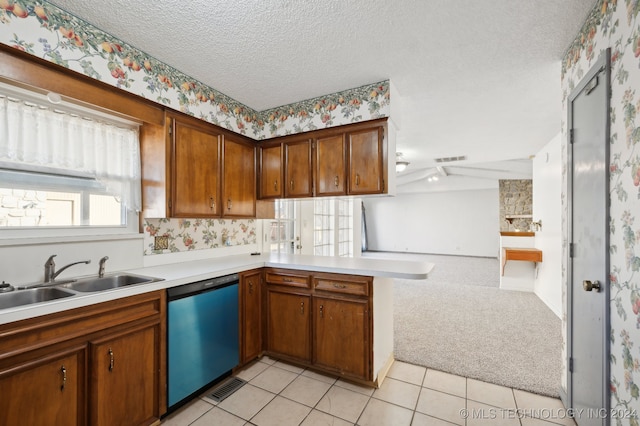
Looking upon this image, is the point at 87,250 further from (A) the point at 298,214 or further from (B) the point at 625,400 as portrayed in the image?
(B) the point at 625,400

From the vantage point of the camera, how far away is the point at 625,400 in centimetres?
126

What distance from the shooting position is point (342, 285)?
88.9 inches

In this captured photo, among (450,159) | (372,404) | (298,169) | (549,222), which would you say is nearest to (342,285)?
(372,404)

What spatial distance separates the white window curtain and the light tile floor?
168 cm

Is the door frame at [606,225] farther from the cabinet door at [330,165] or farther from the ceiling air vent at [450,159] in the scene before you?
the ceiling air vent at [450,159]

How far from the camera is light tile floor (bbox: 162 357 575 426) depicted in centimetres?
184

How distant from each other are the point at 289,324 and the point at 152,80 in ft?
7.46

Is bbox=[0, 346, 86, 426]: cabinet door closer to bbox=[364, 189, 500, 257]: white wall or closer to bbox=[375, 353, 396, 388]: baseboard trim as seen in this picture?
bbox=[375, 353, 396, 388]: baseboard trim

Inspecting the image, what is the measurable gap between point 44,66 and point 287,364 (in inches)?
107

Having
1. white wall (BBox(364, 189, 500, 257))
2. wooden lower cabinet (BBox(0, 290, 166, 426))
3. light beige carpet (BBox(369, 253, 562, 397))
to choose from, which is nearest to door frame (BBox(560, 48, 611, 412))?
light beige carpet (BBox(369, 253, 562, 397))

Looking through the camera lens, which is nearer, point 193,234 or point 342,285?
point 342,285

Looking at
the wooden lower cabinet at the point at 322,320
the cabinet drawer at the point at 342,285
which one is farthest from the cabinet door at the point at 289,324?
the cabinet drawer at the point at 342,285

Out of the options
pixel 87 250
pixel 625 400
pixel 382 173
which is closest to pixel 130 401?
pixel 87 250

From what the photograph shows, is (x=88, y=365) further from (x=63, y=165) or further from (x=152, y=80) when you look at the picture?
(x=152, y=80)
